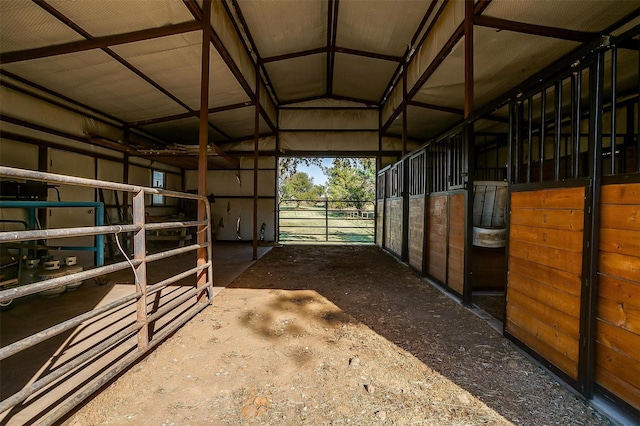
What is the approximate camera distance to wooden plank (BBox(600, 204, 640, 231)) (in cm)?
131

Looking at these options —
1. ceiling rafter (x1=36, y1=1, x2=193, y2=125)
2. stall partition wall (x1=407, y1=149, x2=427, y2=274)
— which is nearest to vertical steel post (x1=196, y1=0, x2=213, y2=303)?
ceiling rafter (x1=36, y1=1, x2=193, y2=125)

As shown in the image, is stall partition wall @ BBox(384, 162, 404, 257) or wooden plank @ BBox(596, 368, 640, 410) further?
stall partition wall @ BBox(384, 162, 404, 257)

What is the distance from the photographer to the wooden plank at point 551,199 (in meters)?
1.61

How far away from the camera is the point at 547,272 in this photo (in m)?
1.82

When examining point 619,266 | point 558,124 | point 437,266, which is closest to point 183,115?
point 437,266

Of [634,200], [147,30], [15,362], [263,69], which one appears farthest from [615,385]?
[263,69]

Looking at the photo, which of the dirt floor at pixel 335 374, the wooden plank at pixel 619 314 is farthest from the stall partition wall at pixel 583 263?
the dirt floor at pixel 335 374

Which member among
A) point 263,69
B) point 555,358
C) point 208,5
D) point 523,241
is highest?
point 263,69

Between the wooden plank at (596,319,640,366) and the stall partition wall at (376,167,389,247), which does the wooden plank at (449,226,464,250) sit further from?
the stall partition wall at (376,167,389,247)

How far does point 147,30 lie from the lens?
3.24m

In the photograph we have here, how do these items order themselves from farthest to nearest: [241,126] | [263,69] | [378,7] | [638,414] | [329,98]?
[329,98]
[241,126]
[263,69]
[378,7]
[638,414]

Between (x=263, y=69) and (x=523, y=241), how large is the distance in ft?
19.1

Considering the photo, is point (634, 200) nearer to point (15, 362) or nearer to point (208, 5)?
point (15, 362)

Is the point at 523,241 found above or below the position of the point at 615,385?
above
